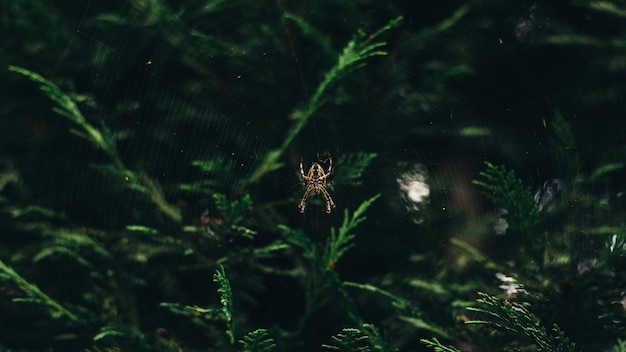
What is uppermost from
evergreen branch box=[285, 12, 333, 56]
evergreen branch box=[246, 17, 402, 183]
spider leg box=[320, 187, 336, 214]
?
evergreen branch box=[285, 12, 333, 56]

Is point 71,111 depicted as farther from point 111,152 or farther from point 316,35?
point 316,35

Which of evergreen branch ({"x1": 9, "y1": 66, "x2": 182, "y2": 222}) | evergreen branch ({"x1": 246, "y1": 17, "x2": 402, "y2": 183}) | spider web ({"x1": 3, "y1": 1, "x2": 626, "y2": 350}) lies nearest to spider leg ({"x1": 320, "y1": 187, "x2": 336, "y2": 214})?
spider web ({"x1": 3, "y1": 1, "x2": 626, "y2": 350})

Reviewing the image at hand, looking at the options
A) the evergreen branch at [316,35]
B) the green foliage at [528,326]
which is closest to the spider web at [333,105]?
the evergreen branch at [316,35]

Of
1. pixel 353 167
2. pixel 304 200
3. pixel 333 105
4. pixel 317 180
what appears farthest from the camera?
pixel 317 180

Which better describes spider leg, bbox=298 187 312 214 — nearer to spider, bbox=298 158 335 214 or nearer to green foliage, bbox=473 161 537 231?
spider, bbox=298 158 335 214

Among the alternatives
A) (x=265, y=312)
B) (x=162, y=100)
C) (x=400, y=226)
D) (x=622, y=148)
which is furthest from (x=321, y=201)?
(x=622, y=148)

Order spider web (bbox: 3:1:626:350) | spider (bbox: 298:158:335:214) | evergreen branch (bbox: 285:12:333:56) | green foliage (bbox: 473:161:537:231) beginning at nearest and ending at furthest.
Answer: green foliage (bbox: 473:161:537:231), evergreen branch (bbox: 285:12:333:56), spider web (bbox: 3:1:626:350), spider (bbox: 298:158:335:214)

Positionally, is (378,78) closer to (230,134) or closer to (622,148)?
(230,134)

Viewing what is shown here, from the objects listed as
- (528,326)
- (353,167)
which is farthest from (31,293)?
(528,326)
